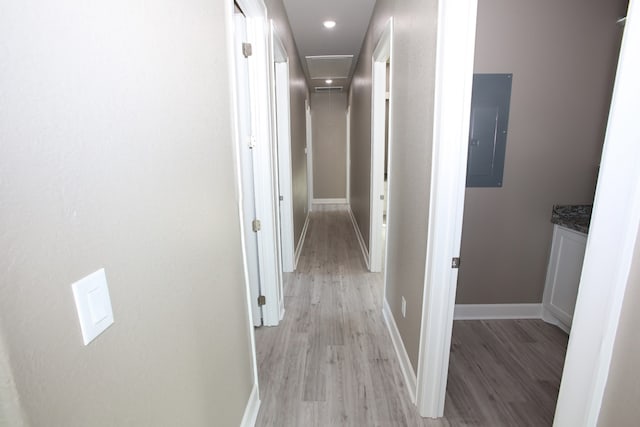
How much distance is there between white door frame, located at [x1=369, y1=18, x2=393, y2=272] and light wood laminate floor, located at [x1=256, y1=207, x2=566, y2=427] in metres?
0.61

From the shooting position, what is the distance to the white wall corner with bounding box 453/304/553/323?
2.44m

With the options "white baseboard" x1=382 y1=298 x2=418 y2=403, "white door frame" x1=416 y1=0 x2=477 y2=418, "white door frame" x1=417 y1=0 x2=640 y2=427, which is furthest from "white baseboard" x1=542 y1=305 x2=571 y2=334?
"white door frame" x1=417 y1=0 x2=640 y2=427

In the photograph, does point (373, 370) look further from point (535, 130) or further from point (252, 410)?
A: point (535, 130)

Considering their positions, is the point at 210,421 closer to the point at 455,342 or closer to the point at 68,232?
the point at 68,232

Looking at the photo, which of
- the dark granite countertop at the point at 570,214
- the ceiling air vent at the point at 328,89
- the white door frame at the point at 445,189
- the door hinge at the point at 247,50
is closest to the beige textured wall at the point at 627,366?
the white door frame at the point at 445,189

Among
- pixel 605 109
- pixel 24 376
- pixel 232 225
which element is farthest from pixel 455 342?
pixel 24 376

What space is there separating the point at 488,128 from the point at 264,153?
162 centimetres

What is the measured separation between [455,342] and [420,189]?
4.23 feet

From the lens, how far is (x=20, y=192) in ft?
1.37

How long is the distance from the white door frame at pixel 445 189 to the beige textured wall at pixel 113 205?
918 mm

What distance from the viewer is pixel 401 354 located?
1.94m

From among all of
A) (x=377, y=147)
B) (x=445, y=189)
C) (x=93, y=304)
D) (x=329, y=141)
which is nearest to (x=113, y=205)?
(x=93, y=304)

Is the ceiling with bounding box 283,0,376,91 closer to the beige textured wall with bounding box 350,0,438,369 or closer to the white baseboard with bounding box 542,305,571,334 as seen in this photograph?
the beige textured wall with bounding box 350,0,438,369

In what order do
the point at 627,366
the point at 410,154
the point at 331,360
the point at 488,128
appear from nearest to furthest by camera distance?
1. the point at 627,366
2. the point at 410,154
3. the point at 331,360
4. the point at 488,128
